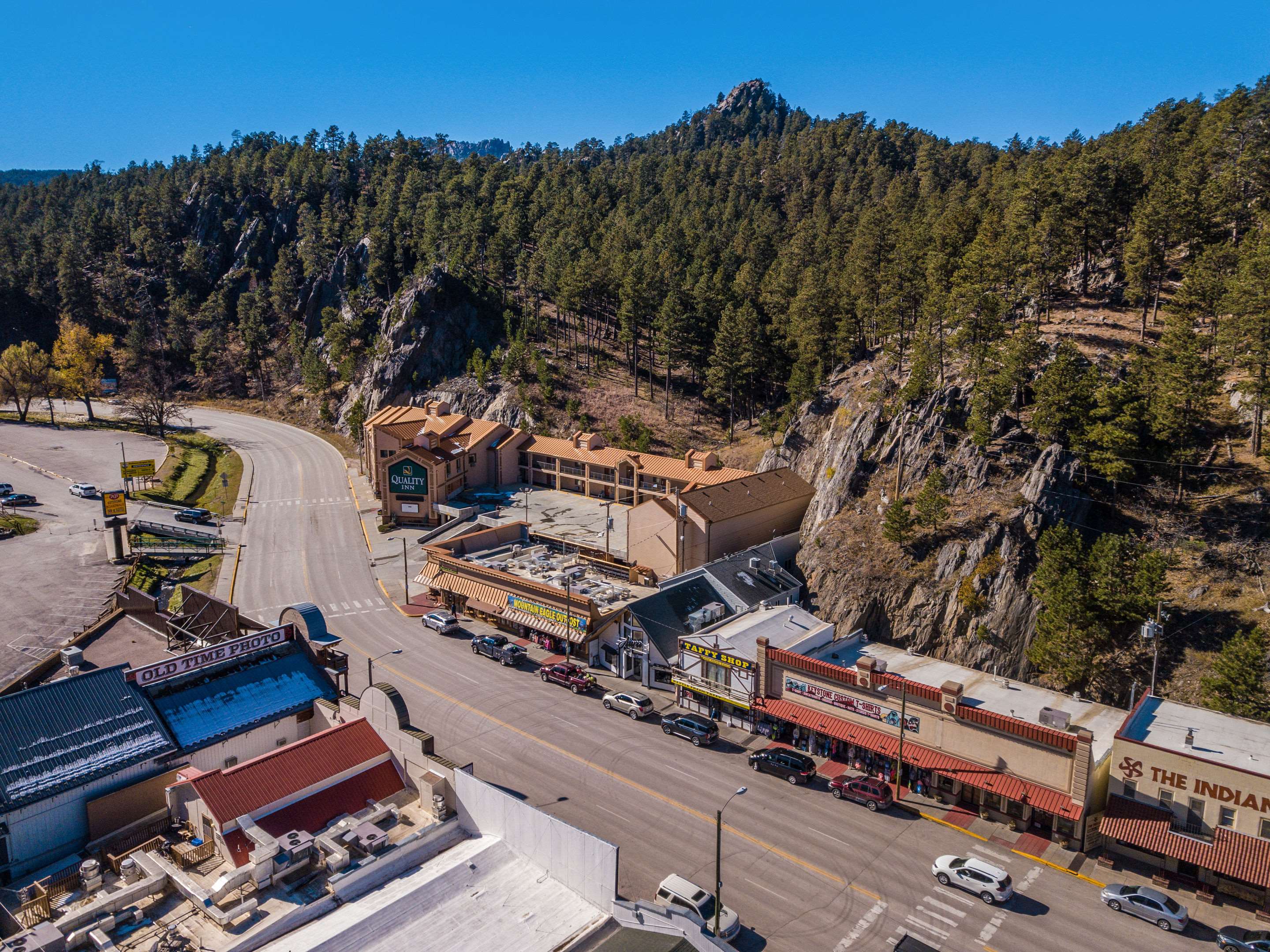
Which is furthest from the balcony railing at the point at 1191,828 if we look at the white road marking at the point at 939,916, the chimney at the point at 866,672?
the chimney at the point at 866,672

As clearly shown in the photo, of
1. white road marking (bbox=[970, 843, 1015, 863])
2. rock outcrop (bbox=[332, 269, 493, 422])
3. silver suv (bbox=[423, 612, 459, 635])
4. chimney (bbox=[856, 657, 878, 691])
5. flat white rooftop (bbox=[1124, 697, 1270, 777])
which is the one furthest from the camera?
rock outcrop (bbox=[332, 269, 493, 422])

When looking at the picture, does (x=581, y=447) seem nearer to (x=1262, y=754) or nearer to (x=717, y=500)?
(x=717, y=500)

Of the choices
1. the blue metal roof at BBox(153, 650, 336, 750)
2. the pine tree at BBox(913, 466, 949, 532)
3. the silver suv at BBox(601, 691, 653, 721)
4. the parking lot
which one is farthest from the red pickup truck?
the parking lot

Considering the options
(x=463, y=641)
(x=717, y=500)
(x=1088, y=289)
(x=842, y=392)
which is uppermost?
(x=1088, y=289)

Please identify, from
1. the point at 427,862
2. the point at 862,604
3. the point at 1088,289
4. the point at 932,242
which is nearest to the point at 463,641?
the point at 862,604

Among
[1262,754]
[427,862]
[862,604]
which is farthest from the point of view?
[862,604]

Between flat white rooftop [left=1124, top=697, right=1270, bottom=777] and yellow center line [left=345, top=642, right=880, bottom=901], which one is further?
flat white rooftop [left=1124, top=697, right=1270, bottom=777]

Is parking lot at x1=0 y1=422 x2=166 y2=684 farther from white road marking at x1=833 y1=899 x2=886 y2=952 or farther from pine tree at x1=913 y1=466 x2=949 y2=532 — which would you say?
pine tree at x1=913 y1=466 x2=949 y2=532

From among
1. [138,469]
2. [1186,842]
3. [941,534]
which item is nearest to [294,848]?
[1186,842]
